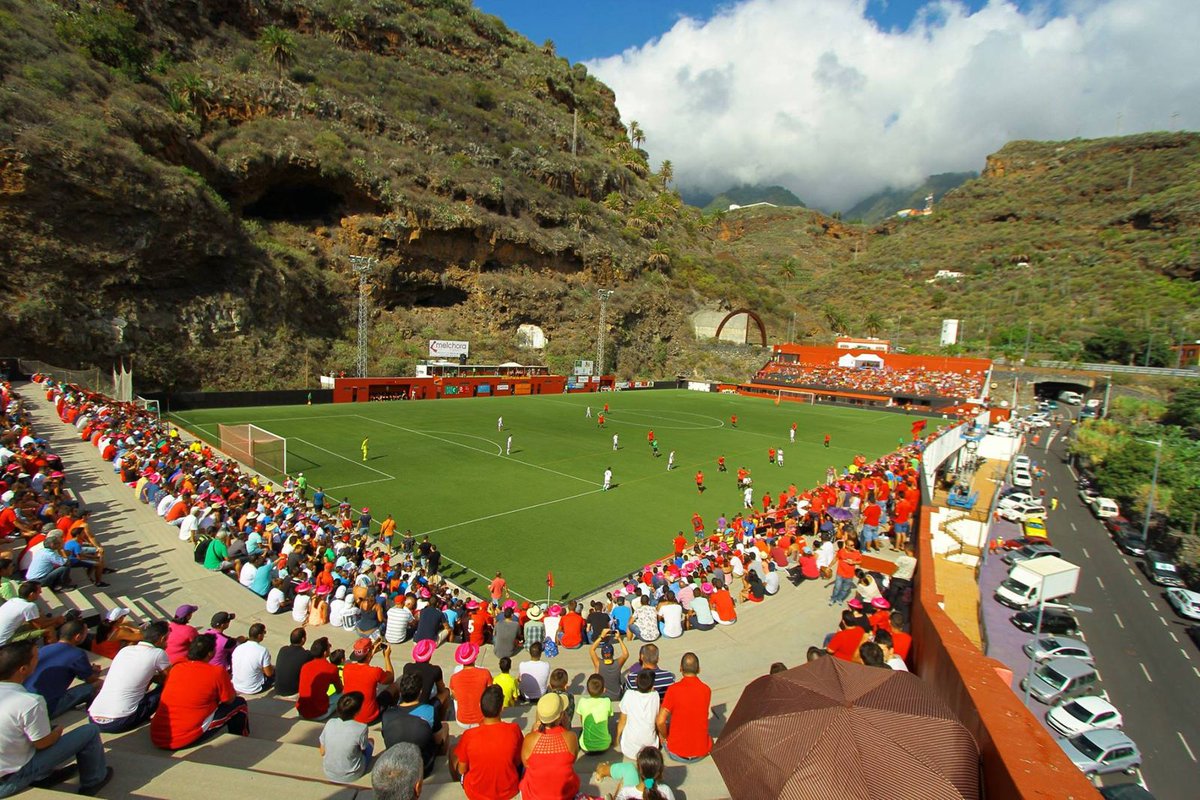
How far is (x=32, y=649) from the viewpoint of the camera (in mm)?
3957

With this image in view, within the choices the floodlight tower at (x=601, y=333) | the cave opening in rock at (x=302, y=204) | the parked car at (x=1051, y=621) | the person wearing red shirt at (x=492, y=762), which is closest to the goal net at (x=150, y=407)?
the cave opening in rock at (x=302, y=204)

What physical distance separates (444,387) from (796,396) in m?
40.3

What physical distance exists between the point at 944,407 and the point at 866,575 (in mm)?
56690

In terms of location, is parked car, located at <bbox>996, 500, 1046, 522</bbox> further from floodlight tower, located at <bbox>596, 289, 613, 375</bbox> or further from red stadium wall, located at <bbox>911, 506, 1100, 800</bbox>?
floodlight tower, located at <bbox>596, 289, 613, 375</bbox>

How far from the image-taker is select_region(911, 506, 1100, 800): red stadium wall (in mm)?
3418

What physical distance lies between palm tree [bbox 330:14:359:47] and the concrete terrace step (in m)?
95.1

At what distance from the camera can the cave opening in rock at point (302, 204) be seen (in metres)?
59.7

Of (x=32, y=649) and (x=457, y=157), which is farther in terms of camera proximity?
(x=457, y=157)

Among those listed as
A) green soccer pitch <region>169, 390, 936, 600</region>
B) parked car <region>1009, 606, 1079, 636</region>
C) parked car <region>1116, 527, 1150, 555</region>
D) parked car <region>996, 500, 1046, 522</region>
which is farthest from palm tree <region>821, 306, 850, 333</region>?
parked car <region>1009, 606, 1079, 636</region>

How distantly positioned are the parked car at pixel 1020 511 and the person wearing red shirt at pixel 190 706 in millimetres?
31357

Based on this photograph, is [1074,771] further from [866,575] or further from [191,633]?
[191,633]

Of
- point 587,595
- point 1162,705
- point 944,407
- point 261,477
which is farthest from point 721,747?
point 944,407

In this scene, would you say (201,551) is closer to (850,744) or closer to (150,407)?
(850,744)

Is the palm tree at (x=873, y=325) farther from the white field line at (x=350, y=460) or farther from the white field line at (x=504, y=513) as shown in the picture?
the white field line at (x=350, y=460)
